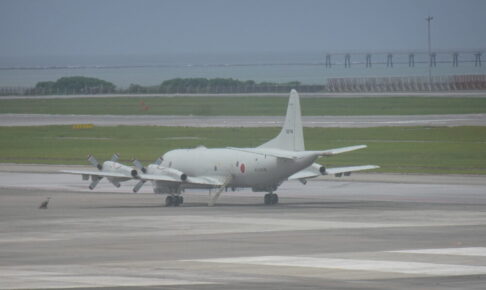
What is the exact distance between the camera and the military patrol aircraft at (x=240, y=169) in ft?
169

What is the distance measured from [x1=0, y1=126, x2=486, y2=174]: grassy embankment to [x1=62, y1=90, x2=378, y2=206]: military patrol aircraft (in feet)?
60.1

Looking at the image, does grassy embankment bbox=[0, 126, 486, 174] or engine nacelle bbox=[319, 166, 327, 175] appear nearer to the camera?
engine nacelle bbox=[319, 166, 327, 175]

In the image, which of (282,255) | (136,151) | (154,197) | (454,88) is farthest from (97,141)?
(454,88)

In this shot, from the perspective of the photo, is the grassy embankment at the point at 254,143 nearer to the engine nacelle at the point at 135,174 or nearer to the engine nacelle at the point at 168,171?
the engine nacelle at the point at 168,171

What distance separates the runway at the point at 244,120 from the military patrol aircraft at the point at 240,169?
185 ft

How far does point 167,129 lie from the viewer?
358ft

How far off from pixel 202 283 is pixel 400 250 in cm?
878

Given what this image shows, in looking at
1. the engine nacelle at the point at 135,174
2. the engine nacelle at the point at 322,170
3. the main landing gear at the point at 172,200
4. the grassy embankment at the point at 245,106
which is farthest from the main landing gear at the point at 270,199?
the grassy embankment at the point at 245,106

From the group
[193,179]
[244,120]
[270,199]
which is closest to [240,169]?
[270,199]

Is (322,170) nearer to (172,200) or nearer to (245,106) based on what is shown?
(172,200)

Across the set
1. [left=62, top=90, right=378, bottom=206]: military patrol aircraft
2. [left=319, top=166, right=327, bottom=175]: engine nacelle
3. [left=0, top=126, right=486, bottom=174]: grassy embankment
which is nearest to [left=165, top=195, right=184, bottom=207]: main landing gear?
[left=62, top=90, right=378, bottom=206]: military patrol aircraft

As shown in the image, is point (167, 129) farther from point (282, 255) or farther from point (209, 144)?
point (282, 255)

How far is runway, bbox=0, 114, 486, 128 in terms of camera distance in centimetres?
11156

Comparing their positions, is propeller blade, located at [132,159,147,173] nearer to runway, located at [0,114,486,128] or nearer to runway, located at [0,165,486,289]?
runway, located at [0,165,486,289]
